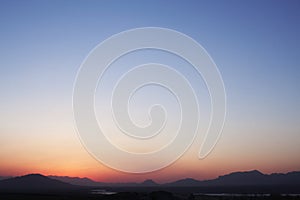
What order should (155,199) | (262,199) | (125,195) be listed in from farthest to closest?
(262,199)
(125,195)
(155,199)

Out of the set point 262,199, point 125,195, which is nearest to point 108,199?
point 125,195

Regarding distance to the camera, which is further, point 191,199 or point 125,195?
point 125,195

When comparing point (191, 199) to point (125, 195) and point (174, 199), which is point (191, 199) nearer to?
point (174, 199)

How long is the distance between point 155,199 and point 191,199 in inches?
234

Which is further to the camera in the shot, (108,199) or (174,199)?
(108,199)

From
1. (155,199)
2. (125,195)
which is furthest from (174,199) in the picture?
(125,195)

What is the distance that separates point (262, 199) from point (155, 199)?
2209 cm

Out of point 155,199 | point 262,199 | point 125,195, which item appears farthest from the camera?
point 262,199

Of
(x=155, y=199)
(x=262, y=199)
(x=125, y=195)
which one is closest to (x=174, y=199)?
(x=155, y=199)

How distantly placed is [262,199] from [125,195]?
75.3ft

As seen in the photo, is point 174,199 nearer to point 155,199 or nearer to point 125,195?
point 155,199

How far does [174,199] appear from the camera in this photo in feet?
179

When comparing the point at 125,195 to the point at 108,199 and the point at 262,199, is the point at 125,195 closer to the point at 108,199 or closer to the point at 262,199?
the point at 108,199

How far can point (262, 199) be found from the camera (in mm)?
66688
